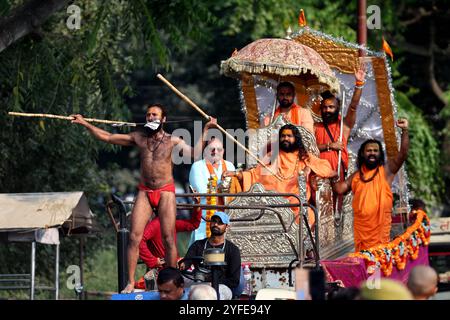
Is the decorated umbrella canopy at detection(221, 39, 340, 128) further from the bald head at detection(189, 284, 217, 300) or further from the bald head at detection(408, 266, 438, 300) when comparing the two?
the bald head at detection(408, 266, 438, 300)

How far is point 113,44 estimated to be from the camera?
922 inches

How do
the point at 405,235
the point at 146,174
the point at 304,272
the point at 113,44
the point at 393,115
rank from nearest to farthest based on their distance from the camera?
the point at 304,272
the point at 146,174
the point at 405,235
the point at 393,115
the point at 113,44

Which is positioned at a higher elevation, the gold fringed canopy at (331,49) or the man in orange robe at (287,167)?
the gold fringed canopy at (331,49)

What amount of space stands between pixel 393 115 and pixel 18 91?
16.7 feet

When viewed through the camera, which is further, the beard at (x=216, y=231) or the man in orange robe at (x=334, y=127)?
the man in orange robe at (x=334, y=127)

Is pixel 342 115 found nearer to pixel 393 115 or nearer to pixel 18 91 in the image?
pixel 393 115

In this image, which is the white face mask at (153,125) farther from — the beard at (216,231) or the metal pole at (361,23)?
the metal pole at (361,23)

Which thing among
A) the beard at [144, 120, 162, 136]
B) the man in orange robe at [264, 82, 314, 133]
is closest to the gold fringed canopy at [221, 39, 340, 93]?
the man in orange robe at [264, 82, 314, 133]

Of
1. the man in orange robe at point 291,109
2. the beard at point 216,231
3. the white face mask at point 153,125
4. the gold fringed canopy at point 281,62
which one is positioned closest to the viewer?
the white face mask at point 153,125

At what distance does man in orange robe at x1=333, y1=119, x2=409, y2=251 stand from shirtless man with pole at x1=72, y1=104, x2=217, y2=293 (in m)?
2.38

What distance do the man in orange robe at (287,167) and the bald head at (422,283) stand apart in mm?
5381

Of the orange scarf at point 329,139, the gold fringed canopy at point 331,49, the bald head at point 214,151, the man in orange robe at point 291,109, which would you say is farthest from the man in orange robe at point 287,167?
the gold fringed canopy at point 331,49

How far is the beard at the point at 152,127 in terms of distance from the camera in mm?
13234

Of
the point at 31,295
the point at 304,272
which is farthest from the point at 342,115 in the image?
the point at 304,272
